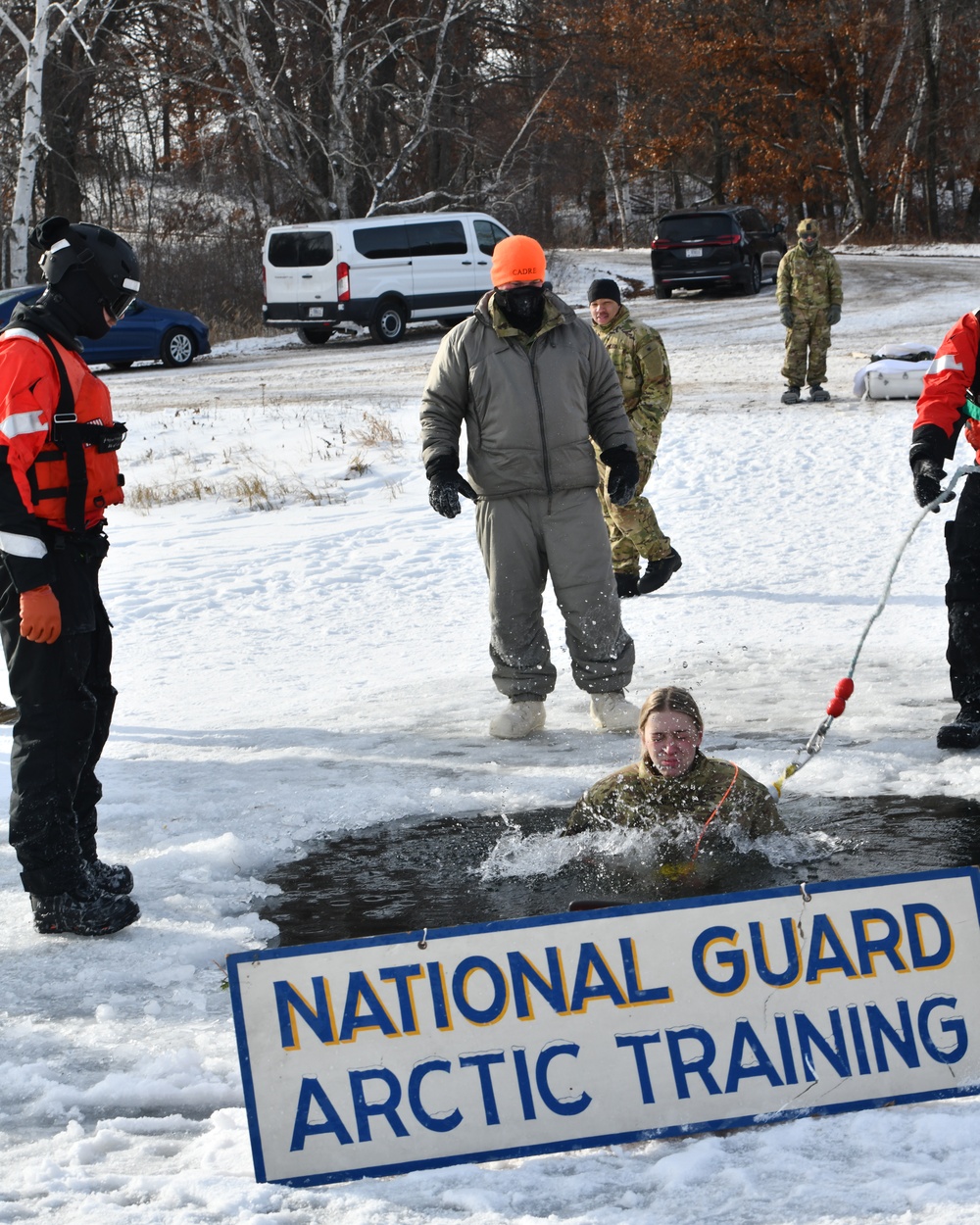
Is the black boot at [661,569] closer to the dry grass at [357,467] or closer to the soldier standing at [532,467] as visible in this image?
the soldier standing at [532,467]

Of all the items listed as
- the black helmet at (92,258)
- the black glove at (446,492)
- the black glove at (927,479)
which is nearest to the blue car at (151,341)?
the black glove at (446,492)

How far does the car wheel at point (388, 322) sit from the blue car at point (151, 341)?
252cm

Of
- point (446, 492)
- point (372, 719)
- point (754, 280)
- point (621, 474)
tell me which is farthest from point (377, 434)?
point (754, 280)

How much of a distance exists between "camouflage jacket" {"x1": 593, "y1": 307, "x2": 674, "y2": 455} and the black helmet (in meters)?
4.44

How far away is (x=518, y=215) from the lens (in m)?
32.9

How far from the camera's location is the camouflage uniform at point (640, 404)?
27.9 ft

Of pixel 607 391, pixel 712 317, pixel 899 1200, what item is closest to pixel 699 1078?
pixel 899 1200

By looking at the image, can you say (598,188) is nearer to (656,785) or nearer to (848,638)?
(848,638)

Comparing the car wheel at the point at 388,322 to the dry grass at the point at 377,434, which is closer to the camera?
the dry grass at the point at 377,434

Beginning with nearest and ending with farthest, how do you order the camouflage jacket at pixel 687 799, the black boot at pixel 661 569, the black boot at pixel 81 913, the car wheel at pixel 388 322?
the black boot at pixel 81 913 → the camouflage jacket at pixel 687 799 → the black boot at pixel 661 569 → the car wheel at pixel 388 322

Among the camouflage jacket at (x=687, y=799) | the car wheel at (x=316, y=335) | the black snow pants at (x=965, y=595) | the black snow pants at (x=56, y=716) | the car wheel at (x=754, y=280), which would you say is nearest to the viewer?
the black snow pants at (x=56, y=716)

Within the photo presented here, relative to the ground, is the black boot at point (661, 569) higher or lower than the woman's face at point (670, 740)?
lower

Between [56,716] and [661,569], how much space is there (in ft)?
16.9

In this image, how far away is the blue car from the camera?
20609 mm
